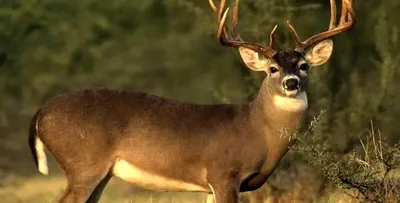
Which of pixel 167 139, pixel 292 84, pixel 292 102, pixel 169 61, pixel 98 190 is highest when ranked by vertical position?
pixel 292 84

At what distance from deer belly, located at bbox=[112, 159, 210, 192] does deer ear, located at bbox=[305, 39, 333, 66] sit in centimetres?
129

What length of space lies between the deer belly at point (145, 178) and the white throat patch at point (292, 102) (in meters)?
0.82

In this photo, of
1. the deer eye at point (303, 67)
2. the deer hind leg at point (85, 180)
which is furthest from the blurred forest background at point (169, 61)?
the deer hind leg at point (85, 180)

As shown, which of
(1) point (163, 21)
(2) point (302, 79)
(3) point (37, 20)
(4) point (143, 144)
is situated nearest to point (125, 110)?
(4) point (143, 144)

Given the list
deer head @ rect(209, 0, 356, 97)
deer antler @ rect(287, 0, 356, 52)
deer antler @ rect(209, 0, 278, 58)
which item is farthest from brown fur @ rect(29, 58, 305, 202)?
deer antler @ rect(287, 0, 356, 52)

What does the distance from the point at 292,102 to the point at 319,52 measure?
61 centimetres

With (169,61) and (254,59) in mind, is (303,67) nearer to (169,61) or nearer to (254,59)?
(254,59)

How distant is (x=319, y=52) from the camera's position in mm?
11578

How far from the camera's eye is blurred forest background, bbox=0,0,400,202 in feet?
47.7

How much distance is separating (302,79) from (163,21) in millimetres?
8652

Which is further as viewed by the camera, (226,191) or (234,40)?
(234,40)

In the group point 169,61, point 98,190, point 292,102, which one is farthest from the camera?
point 169,61

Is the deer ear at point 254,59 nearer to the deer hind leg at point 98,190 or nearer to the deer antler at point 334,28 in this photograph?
the deer antler at point 334,28

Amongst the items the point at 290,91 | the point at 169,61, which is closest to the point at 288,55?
the point at 290,91
